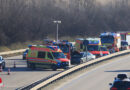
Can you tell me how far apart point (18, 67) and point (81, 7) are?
268 ft

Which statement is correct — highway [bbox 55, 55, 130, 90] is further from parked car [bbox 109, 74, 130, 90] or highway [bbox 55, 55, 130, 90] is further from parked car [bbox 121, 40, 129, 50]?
parked car [bbox 121, 40, 129, 50]

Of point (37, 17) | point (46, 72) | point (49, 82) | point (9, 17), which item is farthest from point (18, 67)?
point (37, 17)

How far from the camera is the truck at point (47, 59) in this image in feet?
110

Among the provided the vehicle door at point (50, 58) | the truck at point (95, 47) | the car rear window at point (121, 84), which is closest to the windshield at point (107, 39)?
the truck at point (95, 47)

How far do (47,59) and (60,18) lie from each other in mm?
67792

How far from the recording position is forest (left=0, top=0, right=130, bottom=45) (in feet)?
276

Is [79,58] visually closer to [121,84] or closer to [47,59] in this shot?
[47,59]

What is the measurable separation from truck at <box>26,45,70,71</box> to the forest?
38679mm

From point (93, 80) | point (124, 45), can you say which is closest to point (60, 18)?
point (124, 45)

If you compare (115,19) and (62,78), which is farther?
(115,19)

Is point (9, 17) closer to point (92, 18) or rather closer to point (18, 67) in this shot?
point (92, 18)

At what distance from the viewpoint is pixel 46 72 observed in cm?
3244

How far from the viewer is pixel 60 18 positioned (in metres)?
101

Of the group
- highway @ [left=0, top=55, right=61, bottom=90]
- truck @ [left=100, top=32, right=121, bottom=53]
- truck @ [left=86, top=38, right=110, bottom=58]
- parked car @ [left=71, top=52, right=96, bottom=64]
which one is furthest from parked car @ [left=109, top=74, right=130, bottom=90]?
truck @ [left=100, top=32, right=121, bottom=53]
